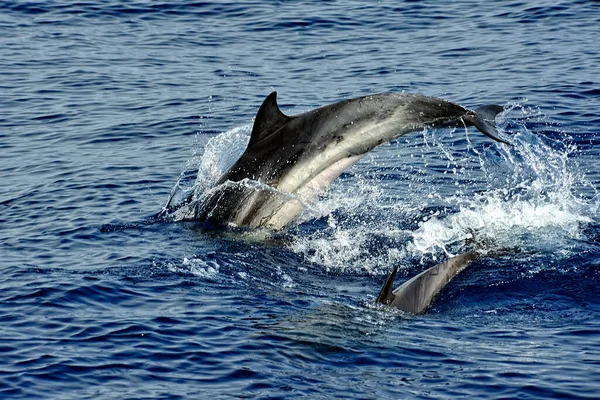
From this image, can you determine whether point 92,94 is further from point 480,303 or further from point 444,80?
point 480,303

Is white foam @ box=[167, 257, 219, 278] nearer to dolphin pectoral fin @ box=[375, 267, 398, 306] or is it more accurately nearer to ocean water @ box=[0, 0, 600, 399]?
ocean water @ box=[0, 0, 600, 399]

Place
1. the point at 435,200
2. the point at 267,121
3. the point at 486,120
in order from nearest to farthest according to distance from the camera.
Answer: the point at 486,120
the point at 267,121
the point at 435,200

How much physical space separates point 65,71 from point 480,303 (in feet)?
59.6

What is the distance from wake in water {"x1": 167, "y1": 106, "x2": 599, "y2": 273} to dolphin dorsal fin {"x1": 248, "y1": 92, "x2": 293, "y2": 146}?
1437 mm

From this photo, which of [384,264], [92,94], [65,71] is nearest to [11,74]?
[65,71]

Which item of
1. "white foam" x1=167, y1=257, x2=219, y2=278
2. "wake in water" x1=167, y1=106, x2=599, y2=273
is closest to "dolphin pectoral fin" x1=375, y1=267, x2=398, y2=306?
"wake in water" x1=167, y1=106, x2=599, y2=273

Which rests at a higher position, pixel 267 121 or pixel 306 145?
pixel 267 121

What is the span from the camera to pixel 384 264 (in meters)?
15.6

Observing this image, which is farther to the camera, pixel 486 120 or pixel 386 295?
pixel 486 120

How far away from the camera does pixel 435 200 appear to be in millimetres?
18734

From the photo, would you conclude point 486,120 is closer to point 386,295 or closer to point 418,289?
point 418,289

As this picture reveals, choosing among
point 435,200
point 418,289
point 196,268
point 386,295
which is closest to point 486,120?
point 418,289

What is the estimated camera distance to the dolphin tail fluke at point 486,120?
14922mm

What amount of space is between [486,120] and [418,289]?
2998 millimetres
